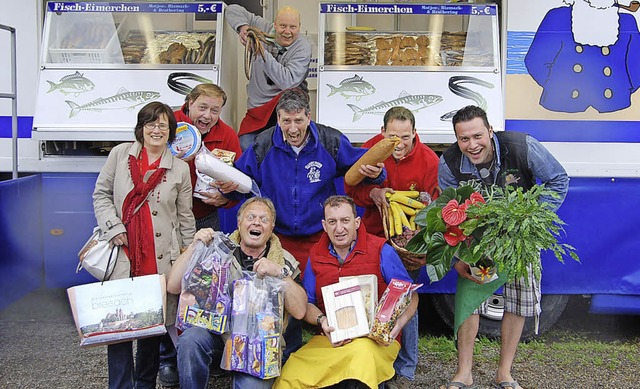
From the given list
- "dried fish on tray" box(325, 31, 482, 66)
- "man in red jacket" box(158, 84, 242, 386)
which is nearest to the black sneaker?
"man in red jacket" box(158, 84, 242, 386)

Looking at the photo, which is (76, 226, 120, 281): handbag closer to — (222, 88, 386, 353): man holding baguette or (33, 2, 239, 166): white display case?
(222, 88, 386, 353): man holding baguette

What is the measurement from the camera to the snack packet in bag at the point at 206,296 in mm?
3543

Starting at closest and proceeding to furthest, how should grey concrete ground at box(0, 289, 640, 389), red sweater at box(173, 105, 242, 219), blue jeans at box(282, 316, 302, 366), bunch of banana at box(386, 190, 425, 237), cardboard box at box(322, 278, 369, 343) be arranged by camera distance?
cardboard box at box(322, 278, 369, 343), blue jeans at box(282, 316, 302, 366), bunch of banana at box(386, 190, 425, 237), red sweater at box(173, 105, 242, 219), grey concrete ground at box(0, 289, 640, 389)

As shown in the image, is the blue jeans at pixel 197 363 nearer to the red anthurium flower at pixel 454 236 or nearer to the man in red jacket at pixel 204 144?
the man in red jacket at pixel 204 144

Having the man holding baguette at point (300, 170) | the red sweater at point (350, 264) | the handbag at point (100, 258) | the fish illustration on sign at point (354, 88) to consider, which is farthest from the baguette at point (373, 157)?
the handbag at point (100, 258)

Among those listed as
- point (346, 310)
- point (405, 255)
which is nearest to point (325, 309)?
point (346, 310)

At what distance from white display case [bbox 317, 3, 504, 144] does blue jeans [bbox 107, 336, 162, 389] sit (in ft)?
6.32

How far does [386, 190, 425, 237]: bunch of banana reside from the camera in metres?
4.03

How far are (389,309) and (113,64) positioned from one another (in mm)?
2795

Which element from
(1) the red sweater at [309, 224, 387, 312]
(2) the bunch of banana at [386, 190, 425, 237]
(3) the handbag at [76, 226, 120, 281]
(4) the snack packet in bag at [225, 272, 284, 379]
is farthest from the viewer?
(2) the bunch of banana at [386, 190, 425, 237]

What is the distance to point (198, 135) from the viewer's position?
426 cm

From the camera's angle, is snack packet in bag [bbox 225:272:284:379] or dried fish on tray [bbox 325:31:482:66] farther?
dried fish on tray [bbox 325:31:482:66]

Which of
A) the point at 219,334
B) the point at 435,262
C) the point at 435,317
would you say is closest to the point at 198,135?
the point at 219,334

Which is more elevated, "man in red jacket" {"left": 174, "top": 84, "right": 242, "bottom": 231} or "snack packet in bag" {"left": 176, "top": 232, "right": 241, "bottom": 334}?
"man in red jacket" {"left": 174, "top": 84, "right": 242, "bottom": 231}
